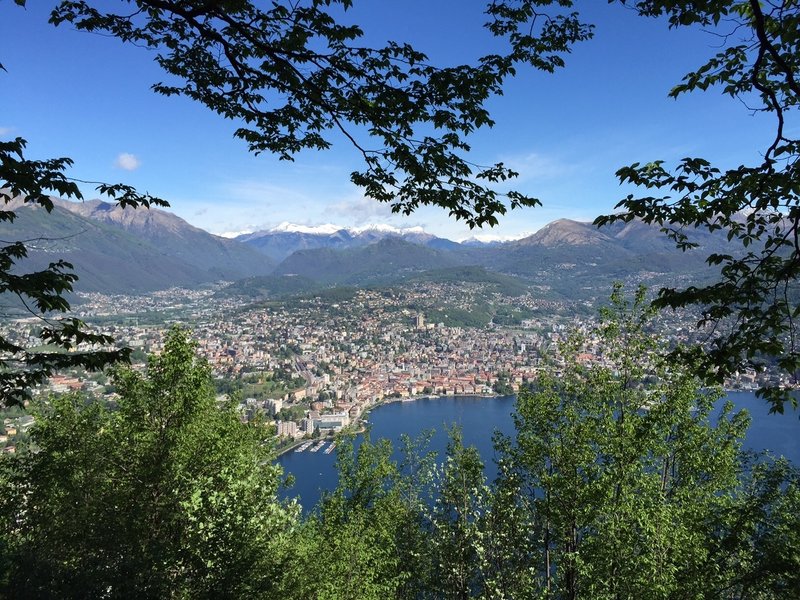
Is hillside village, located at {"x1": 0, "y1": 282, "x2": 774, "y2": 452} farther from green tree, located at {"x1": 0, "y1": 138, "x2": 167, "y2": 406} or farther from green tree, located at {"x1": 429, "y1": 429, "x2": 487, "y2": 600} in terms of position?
green tree, located at {"x1": 0, "y1": 138, "x2": 167, "y2": 406}

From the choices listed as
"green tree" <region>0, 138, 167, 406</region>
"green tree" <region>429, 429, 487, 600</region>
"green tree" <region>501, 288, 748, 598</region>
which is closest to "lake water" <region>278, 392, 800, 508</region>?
"green tree" <region>429, 429, 487, 600</region>

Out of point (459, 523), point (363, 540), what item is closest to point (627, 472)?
point (363, 540)

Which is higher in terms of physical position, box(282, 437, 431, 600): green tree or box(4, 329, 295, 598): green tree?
box(4, 329, 295, 598): green tree

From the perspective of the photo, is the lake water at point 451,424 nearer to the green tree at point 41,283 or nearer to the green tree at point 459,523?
the green tree at point 459,523

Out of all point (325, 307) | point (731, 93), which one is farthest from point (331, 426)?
point (325, 307)

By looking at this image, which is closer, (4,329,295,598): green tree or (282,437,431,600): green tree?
(4,329,295,598): green tree

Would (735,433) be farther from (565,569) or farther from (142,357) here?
(142,357)

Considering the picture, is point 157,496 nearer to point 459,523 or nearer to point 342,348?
point 459,523

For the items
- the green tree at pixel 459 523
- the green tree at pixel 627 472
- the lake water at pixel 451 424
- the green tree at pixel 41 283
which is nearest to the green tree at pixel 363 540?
the green tree at pixel 459 523
